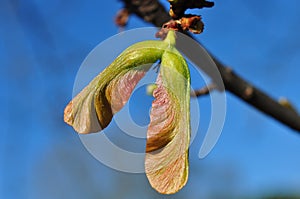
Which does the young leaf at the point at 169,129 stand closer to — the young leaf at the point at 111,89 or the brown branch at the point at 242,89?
the young leaf at the point at 111,89

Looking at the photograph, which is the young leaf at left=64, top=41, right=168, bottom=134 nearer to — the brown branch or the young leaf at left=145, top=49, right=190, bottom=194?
the young leaf at left=145, top=49, right=190, bottom=194

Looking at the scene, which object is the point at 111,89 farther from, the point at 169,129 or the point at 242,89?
the point at 242,89

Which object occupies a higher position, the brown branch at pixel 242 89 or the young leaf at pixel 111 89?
the brown branch at pixel 242 89

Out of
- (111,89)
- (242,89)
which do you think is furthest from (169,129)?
(242,89)

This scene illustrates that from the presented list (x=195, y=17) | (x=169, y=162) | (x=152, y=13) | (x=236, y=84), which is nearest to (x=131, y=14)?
(x=152, y=13)

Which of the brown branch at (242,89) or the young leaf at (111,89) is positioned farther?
the brown branch at (242,89)

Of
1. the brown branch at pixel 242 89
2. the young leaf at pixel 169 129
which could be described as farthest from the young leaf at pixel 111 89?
the brown branch at pixel 242 89

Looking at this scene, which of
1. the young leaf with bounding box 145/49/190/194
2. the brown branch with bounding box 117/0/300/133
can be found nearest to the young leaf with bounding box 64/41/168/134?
the young leaf with bounding box 145/49/190/194
